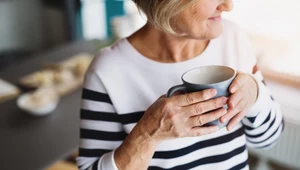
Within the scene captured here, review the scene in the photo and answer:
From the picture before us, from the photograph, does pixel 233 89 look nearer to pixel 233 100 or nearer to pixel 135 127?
pixel 233 100

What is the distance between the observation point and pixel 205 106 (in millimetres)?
735

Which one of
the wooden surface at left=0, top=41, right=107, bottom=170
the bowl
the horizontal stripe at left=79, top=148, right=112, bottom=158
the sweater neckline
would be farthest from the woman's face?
the bowl

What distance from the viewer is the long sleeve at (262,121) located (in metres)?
0.89

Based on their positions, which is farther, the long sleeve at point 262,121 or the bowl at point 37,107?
the bowl at point 37,107

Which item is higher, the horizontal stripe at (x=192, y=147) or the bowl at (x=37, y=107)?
the horizontal stripe at (x=192, y=147)

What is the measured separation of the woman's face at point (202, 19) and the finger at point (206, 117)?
0.17 meters

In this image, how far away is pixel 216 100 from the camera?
74 cm

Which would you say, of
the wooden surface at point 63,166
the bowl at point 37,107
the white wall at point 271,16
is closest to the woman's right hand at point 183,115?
the bowl at point 37,107

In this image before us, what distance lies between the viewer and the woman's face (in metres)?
0.81

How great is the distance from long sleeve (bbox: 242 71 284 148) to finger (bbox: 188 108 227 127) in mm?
156

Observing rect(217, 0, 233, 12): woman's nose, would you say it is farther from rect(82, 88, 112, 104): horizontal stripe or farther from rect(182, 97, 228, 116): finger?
rect(82, 88, 112, 104): horizontal stripe

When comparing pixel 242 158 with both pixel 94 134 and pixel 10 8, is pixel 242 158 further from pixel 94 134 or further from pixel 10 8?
pixel 10 8

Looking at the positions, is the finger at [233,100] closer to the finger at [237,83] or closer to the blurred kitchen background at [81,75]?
the finger at [237,83]

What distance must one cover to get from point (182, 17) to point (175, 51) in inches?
5.1
